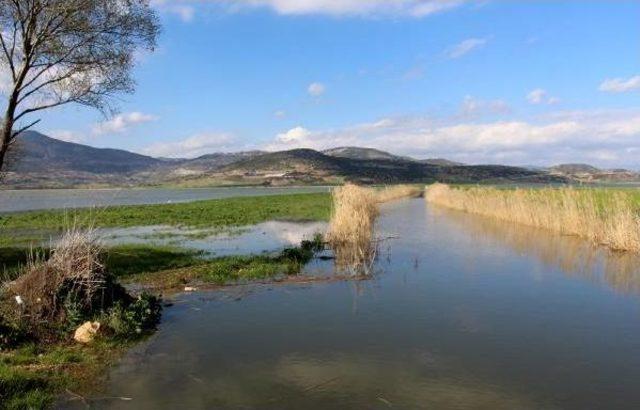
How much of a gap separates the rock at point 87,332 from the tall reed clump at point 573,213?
20330 millimetres

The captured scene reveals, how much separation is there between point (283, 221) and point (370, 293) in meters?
26.8

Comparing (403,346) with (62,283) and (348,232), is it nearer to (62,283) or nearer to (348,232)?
(62,283)

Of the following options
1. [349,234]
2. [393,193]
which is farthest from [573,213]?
[393,193]

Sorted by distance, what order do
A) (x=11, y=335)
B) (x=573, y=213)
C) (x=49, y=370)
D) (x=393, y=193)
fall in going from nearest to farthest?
1. (x=49, y=370)
2. (x=11, y=335)
3. (x=573, y=213)
4. (x=393, y=193)

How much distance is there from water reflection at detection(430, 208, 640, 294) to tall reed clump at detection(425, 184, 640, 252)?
53 centimetres

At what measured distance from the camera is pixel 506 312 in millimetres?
13555

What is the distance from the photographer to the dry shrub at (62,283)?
37.2ft

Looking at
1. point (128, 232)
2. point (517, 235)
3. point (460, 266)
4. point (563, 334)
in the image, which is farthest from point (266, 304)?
point (128, 232)

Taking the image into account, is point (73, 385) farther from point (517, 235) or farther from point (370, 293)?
point (517, 235)

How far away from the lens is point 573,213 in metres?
28.7

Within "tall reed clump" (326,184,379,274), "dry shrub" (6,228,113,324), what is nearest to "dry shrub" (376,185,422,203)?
"tall reed clump" (326,184,379,274)

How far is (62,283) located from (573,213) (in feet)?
82.2

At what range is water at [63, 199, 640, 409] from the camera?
8.62 meters

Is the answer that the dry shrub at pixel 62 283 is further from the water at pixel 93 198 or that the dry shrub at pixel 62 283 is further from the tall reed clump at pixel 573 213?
the water at pixel 93 198
